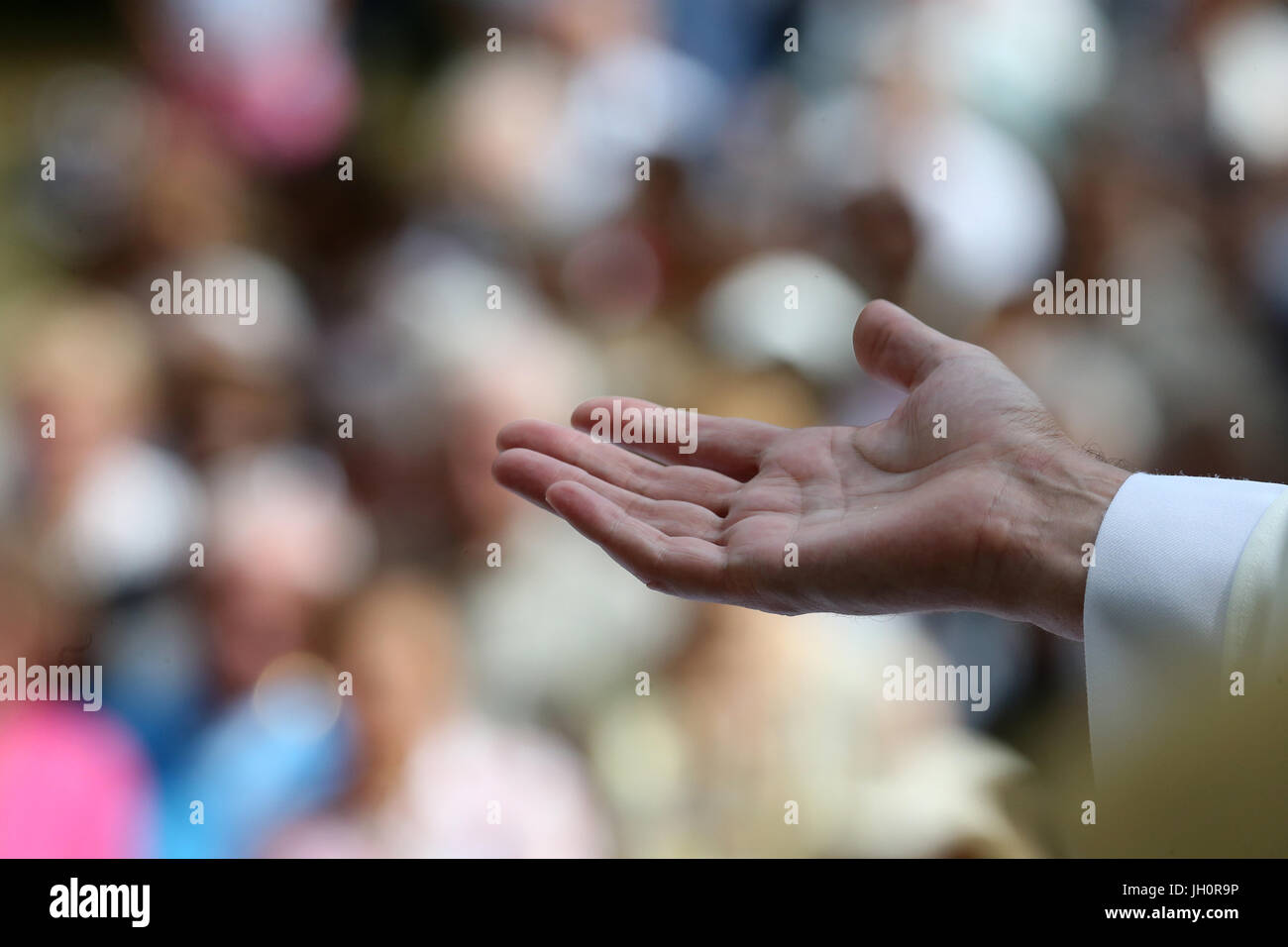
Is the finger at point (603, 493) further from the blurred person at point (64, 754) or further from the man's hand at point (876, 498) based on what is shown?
the blurred person at point (64, 754)

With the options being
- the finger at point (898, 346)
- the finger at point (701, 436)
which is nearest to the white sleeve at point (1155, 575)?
the finger at point (898, 346)

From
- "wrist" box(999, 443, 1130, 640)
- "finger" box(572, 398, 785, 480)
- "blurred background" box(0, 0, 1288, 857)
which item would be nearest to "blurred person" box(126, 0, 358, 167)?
"blurred background" box(0, 0, 1288, 857)

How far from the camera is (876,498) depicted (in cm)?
76

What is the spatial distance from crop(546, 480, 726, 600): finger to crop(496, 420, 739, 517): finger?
5cm

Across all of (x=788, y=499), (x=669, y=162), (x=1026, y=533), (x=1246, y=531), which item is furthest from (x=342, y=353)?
(x=1246, y=531)

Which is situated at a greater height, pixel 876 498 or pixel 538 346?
pixel 538 346

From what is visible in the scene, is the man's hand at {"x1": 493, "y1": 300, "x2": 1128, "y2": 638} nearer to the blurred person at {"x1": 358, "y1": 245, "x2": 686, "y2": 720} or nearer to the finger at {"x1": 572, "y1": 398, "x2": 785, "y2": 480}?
the finger at {"x1": 572, "y1": 398, "x2": 785, "y2": 480}

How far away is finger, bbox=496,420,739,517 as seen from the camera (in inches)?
32.7

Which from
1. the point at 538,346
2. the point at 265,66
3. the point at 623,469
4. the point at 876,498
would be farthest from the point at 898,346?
the point at 265,66

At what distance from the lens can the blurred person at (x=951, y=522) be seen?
0.64 meters

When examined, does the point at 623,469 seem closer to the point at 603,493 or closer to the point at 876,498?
the point at 603,493

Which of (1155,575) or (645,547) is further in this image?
(645,547)

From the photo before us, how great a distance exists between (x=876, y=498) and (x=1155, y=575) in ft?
0.64

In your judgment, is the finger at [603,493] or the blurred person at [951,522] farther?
the finger at [603,493]
